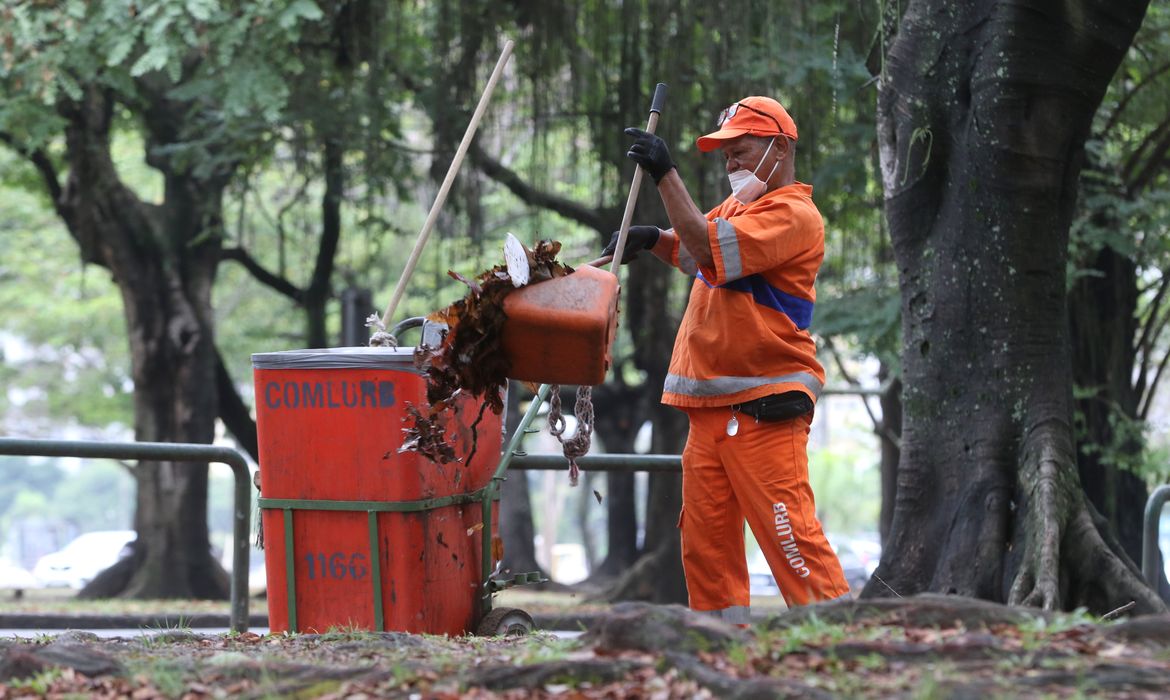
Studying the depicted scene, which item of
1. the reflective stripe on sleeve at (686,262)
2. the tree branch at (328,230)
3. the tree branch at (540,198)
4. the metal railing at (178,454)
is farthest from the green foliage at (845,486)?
the reflective stripe on sleeve at (686,262)

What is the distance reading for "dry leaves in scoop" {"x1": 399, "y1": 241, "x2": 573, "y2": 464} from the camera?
4.87 meters

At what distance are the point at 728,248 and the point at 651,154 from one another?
1.30 ft

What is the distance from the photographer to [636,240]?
18.0 feet

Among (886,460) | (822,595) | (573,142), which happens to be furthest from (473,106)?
(822,595)

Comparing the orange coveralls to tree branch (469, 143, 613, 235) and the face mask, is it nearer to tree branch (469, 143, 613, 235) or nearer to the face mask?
the face mask

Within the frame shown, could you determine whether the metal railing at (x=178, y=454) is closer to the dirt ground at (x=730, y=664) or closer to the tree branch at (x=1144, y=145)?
the dirt ground at (x=730, y=664)

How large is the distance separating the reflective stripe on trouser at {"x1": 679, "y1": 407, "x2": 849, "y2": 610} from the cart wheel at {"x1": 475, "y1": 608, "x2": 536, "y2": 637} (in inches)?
35.2

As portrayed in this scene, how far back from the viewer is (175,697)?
3779mm

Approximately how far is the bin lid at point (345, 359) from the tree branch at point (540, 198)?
7.43m

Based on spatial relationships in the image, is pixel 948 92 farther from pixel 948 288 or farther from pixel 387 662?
pixel 387 662

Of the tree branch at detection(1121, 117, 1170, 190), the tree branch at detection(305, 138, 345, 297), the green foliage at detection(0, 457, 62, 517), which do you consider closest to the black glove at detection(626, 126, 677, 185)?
the tree branch at detection(1121, 117, 1170, 190)

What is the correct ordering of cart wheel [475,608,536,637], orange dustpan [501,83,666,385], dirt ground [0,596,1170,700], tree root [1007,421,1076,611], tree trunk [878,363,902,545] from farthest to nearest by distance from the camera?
tree trunk [878,363,902,545] → cart wheel [475,608,536,637] → tree root [1007,421,1076,611] → orange dustpan [501,83,666,385] → dirt ground [0,596,1170,700]

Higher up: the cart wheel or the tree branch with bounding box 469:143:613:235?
the tree branch with bounding box 469:143:613:235

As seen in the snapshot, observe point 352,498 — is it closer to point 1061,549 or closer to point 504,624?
point 504,624
